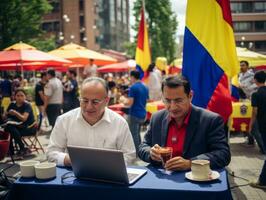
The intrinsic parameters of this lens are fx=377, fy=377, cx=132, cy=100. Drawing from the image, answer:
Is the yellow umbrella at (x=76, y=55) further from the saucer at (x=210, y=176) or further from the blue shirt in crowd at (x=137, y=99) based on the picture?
the saucer at (x=210, y=176)

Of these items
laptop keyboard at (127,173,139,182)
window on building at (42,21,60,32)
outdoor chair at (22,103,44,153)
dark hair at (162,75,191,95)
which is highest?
window on building at (42,21,60,32)

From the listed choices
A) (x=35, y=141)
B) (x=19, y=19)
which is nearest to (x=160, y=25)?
(x=19, y=19)

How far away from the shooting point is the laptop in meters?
2.56

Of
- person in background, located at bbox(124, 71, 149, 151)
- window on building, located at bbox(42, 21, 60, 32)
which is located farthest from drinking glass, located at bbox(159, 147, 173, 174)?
window on building, located at bbox(42, 21, 60, 32)

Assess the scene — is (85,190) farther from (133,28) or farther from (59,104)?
(133,28)

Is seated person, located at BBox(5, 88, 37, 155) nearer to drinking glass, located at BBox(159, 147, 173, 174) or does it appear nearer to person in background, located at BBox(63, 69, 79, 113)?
person in background, located at BBox(63, 69, 79, 113)

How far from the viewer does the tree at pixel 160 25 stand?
133 feet

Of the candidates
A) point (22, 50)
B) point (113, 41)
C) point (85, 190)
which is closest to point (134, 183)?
point (85, 190)

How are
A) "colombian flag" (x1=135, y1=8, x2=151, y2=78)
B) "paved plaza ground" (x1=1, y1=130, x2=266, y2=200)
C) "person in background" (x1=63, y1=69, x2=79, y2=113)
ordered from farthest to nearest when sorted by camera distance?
"person in background" (x1=63, y1=69, x2=79, y2=113) < "colombian flag" (x1=135, y1=8, x2=151, y2=78) < "paved plaza ground" (x1=1, y1=130, x2=266, y2=200)

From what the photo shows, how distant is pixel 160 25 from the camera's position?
41.8 m

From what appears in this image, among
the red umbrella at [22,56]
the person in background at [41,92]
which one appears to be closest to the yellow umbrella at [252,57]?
the red umbrella at [22,56]

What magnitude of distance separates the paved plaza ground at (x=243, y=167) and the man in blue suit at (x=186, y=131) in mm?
2632

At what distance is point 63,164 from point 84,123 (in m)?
0.47

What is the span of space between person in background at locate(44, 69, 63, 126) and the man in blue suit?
8.29 m
